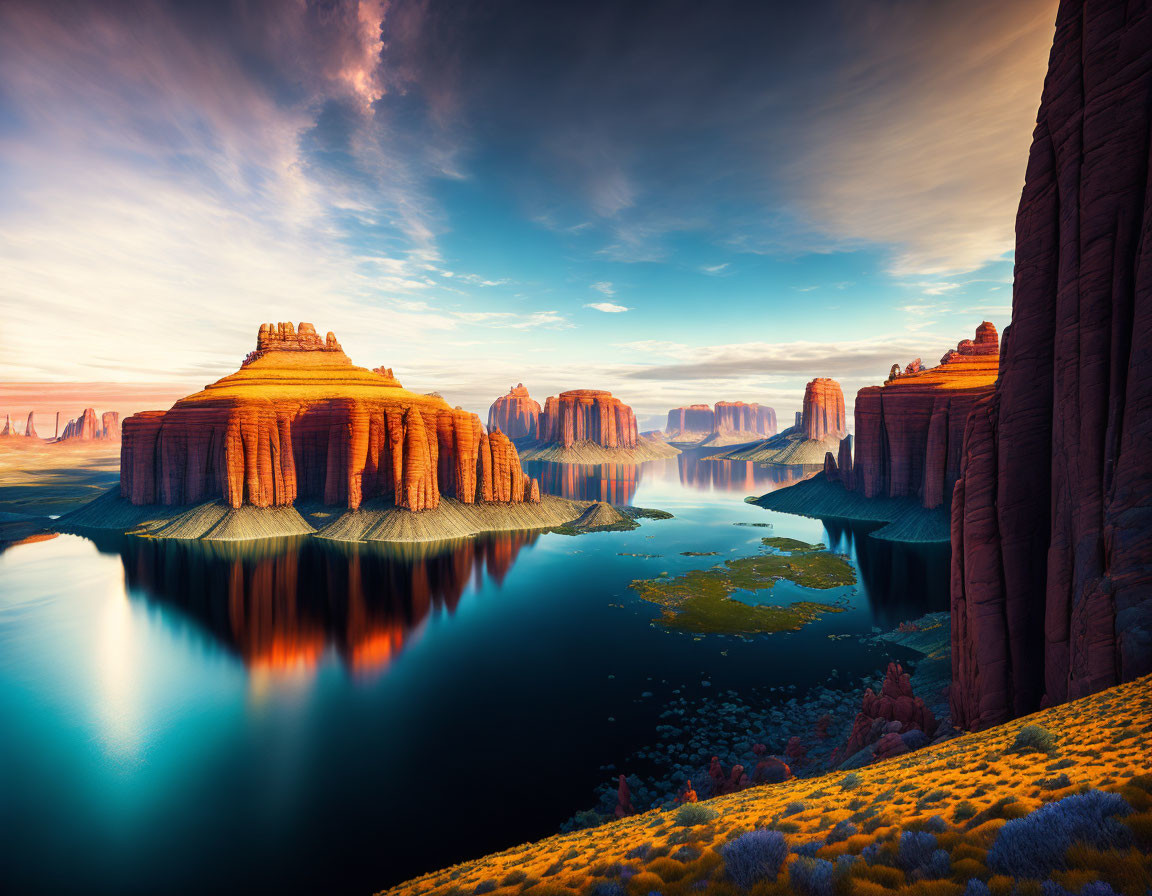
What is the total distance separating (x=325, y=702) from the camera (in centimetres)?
3906

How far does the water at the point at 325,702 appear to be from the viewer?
2506cm

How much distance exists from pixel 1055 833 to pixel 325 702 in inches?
1712

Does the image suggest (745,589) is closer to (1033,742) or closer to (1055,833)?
(1033,742)

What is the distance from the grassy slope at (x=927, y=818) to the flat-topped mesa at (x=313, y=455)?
323 feet

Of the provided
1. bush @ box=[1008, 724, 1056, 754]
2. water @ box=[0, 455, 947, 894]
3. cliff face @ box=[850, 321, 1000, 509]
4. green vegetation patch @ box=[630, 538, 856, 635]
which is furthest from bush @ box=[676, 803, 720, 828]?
cliff face @ box=[850, 321, 1000, 509]

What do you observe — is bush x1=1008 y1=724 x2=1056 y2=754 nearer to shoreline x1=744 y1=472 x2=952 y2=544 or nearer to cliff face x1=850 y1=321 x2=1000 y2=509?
shoreline x1=744 y1=472 x2=952 y2=544

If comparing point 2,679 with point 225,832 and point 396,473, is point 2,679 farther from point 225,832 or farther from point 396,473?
point 396,473

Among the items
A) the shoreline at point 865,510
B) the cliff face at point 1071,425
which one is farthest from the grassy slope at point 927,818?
the shoreline at point 865,510

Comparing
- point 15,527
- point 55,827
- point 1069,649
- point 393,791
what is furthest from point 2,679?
point 15,527

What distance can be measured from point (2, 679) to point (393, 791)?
4275 centimetres

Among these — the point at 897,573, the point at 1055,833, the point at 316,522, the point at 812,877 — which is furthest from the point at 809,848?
the point at 316,522

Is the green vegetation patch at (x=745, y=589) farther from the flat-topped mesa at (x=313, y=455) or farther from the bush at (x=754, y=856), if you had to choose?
the flat-topped mesa at (x=313, y=455)

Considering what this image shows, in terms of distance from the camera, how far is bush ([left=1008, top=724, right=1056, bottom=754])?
45.7ft

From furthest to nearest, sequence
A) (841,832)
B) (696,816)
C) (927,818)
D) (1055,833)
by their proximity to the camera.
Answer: (696,816) < (841,832) < (927,818) < (1055,833)
